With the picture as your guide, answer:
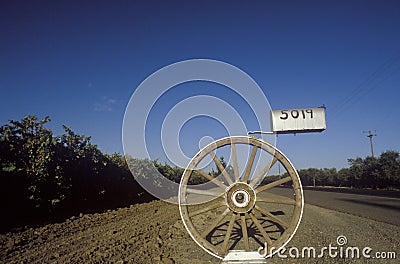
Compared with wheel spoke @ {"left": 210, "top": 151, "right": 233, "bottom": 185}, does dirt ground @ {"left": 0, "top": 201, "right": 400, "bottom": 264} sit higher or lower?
lower

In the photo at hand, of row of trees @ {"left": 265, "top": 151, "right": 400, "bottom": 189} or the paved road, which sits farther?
row of trees @ {"left": 265, "top": 151, "right": 400, "bottom": 189}

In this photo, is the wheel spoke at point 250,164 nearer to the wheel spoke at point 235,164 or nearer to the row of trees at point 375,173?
the wheel spoke at point 235,164

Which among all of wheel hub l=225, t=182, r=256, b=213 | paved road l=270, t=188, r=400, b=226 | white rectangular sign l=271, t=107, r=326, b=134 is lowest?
paved road l=270, t=188, r=400, b=226

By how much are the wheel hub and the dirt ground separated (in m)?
1.89

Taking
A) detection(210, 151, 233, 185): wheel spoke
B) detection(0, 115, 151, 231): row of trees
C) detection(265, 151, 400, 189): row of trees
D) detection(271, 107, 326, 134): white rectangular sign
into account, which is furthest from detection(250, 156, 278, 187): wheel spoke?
detection(265, 151, 400, 189): row of trees

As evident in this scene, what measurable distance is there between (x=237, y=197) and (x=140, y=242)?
474cm

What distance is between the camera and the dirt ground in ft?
23.1

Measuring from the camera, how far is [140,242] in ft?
29.0

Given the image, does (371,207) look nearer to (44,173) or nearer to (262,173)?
(262,173)

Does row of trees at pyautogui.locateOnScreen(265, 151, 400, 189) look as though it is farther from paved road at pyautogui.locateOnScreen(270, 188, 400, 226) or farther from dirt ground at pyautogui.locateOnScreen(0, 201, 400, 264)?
dirt ground at pyautogui.locateOnScreen(0, 201, 400, 264)

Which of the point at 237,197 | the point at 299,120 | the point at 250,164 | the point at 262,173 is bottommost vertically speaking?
the point at 237,197

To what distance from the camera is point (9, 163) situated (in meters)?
12.2

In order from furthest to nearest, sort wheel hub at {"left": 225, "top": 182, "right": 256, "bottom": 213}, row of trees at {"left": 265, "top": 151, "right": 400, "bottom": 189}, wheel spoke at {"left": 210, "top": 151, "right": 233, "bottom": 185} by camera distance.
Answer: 1. row of trees at {"left": 265, "top": 151, "right": 400, "bottom": 189}
2. wheel spoke at {"left": 210, "top": 151, "right": 233, "bottom": 185}
3. wheel hub at {"left": 225, "top": 182, "right": 256, "bottom": 213}

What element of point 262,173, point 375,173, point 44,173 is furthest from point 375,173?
point 262,173
